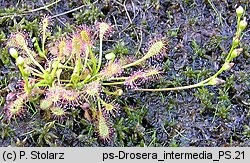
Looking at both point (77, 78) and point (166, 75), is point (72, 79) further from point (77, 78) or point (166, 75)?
point (166, 75)

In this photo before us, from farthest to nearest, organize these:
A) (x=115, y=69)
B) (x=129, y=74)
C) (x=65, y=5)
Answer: (x=65, y=5)
(x=129, y=74)
(x=115, y=69)

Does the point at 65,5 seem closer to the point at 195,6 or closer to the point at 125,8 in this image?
the point at 125,8

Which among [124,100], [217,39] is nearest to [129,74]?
[124,100]

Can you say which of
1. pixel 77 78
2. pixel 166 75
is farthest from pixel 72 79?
pixel 166 75
